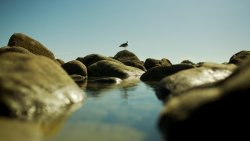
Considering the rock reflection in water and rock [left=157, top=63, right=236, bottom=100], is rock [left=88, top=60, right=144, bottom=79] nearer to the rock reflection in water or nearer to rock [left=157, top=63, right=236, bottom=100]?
rock [left=157, top=63, right=236, bottom=100]

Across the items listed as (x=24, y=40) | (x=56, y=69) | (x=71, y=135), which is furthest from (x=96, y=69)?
(x=71, y=135)

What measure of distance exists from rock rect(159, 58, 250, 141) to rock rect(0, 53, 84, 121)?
2646 millimetres

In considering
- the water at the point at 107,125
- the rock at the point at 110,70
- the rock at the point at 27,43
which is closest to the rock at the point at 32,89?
the water at the point at 107,125

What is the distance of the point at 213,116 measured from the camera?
361cm

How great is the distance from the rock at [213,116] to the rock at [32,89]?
265 cm

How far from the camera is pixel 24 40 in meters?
21.5

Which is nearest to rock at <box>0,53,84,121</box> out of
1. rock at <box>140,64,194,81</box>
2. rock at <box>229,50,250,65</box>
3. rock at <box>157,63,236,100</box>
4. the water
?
the water

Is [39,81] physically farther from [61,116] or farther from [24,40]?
[24,40]

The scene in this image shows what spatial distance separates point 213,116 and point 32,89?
364cm

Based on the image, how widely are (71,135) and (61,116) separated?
141 centimetres

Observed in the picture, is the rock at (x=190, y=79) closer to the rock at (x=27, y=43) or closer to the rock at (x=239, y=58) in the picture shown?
the rock at (x=239, y=58)

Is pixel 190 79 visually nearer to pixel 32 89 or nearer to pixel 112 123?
pixel 112 123

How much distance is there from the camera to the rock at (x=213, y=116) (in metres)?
3.40

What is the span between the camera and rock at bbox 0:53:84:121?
513cm
